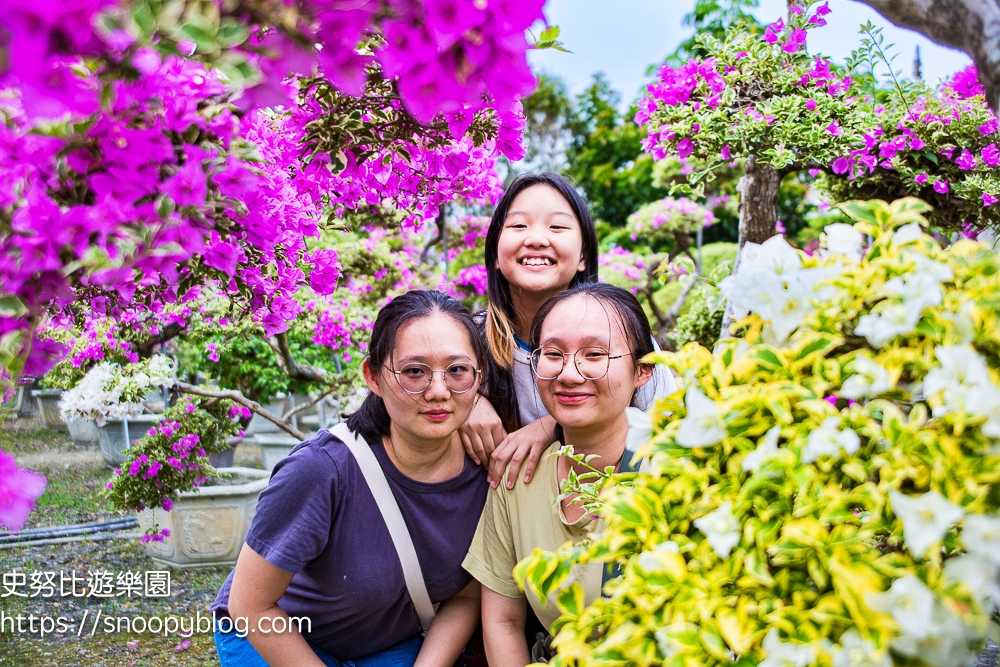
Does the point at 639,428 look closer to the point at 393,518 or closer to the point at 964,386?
the point at 964,386

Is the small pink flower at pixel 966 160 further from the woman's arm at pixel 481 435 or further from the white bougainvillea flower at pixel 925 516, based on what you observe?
the white bougainvillea flower at pixel 925 516

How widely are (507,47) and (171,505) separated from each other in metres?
4.12

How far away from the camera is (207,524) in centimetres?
453

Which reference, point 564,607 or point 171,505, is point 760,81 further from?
point 171,505

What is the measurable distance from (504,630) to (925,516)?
1168mm

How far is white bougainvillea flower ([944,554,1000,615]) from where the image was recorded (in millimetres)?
816

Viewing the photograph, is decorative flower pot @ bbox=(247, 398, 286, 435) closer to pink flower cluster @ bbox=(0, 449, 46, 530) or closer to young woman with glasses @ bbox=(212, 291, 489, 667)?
young woman with glasses @ bbox=(212, 291, 489, 667)

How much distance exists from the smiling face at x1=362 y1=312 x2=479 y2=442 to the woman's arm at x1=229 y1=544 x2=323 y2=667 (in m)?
0.47

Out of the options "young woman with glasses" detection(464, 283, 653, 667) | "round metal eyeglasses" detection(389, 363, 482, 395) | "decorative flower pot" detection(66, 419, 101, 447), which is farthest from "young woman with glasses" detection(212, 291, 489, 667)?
"decorative flower pot" detection(66, 419, 101, 447)

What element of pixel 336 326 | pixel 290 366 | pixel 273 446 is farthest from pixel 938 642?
pixel 273 446

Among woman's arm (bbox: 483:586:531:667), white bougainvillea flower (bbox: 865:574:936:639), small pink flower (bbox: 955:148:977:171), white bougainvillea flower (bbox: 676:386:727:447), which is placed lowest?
woman's arm (bbox: 483:586:531:667)

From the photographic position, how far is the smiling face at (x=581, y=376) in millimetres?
1741

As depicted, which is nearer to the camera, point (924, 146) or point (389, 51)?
point (389, 51)

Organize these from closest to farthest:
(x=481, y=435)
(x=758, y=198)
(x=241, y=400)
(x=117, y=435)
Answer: (x=481, y=435)
(x=758, y=198)
(x=241, y=400)
(x=117, y=435)
